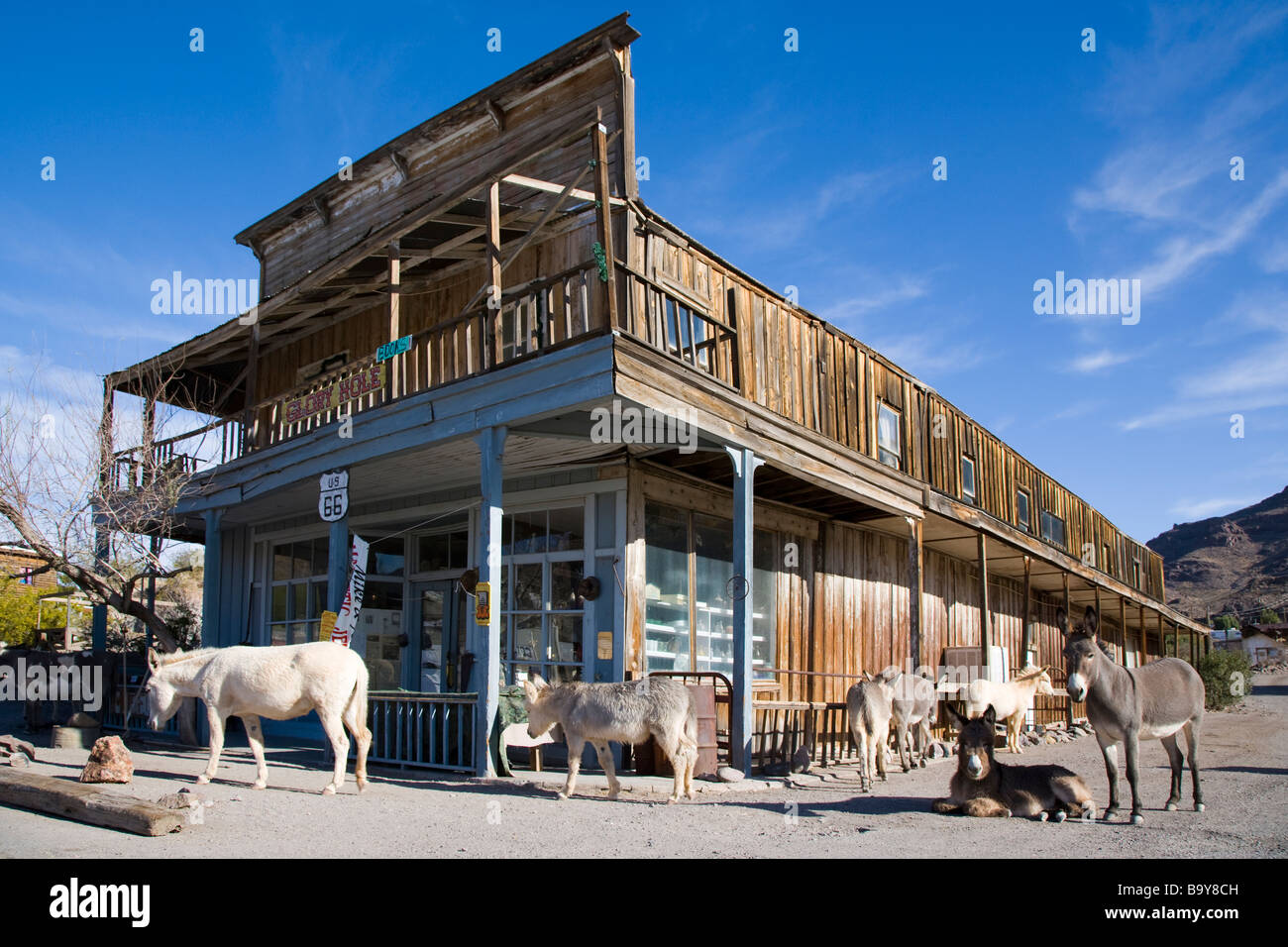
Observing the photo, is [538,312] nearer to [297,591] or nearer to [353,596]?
[353,596]

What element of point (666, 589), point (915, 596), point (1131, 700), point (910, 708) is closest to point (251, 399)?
point (666, 589)

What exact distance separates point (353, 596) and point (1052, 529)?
18793mm

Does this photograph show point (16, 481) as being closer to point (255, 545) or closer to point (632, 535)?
point (255, 545)

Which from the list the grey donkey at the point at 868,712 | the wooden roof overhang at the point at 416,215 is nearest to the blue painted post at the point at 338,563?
the wooden roof overhang at the point at 416,215

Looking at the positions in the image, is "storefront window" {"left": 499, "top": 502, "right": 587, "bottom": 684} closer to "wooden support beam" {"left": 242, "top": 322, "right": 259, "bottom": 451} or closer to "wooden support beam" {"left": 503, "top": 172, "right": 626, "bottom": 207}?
"wooden support beam" {"left": 503, "top": 172, "right": 626, "bottom": 207}

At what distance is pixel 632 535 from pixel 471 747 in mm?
3177

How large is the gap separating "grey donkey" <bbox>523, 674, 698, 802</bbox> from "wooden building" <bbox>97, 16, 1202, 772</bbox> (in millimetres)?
722

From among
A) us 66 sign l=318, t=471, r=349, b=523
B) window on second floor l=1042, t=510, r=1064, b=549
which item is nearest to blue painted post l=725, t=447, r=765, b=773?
us 66 sign l=318, t=471, r=349, b=523

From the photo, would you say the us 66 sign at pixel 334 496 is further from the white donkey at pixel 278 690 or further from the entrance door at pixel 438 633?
the entrance door at pixel 438 633

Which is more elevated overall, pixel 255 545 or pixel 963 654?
pixel 255 545

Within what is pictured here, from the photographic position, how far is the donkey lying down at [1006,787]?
7.62 meters

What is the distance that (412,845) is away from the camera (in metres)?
6.45

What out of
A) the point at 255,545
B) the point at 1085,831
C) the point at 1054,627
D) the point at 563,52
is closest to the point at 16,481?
the point at 255,545

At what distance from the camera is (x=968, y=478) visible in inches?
736
